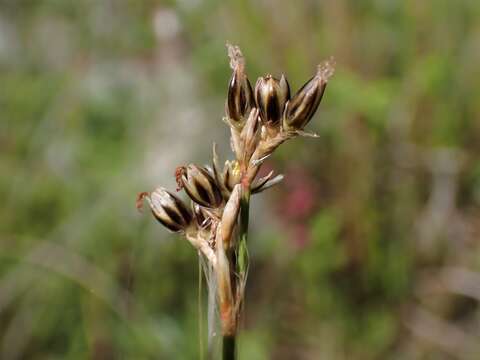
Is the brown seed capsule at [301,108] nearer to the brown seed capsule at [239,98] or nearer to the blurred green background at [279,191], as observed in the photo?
the brown seed capsule at [239,98]

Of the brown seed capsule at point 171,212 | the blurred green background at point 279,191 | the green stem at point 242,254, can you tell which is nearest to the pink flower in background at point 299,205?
the blurred green background at point 279,191

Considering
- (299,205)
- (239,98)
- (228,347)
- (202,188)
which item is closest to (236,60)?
(239,98)

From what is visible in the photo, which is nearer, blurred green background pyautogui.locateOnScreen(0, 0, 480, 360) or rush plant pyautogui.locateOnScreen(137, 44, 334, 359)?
rush plant pyautogui.locateOnScreen(137, 44, 334, 359)

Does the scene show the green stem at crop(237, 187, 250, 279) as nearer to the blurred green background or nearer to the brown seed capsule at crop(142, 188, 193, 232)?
the brown seed capsule at crop(142, 188, 193, 232)

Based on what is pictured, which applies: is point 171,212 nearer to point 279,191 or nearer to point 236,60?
point 236,60

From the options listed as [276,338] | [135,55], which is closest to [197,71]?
[135,55]

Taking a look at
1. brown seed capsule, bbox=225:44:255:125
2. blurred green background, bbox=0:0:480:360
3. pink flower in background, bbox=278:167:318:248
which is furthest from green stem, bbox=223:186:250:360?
pink flower in background, bbox=278:167:318:248
